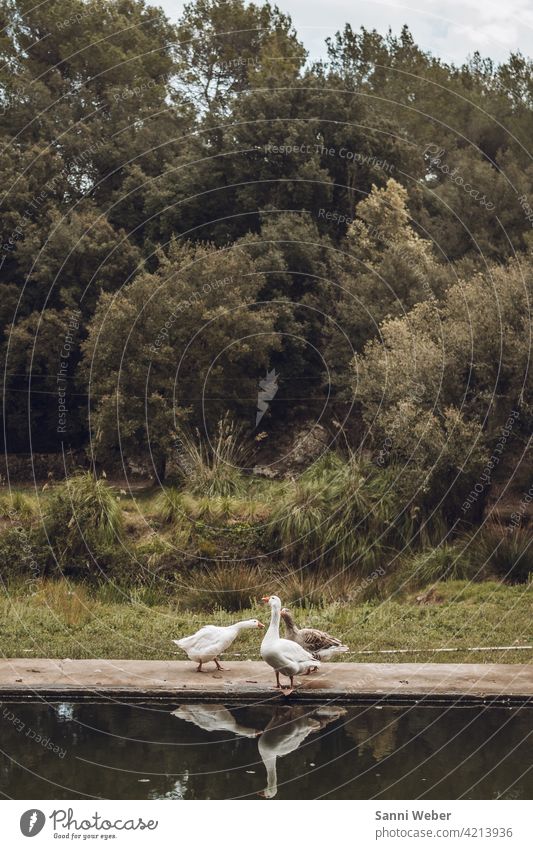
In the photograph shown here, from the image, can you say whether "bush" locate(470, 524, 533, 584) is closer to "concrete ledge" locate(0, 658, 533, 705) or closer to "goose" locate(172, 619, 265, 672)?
"concrete ledge" locate(0, 658, 533, 705)

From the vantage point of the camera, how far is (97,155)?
34969mm

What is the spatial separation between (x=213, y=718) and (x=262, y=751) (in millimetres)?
850

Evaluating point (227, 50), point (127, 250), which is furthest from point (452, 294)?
point (227, 50)

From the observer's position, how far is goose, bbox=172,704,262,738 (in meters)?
9.02

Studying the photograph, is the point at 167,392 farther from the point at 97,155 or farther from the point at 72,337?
the point at 97,155

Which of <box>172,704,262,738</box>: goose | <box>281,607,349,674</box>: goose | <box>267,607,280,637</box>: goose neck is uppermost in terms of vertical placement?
<box>267,607,280,637</box>: goose neck

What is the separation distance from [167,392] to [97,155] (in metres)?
12.7

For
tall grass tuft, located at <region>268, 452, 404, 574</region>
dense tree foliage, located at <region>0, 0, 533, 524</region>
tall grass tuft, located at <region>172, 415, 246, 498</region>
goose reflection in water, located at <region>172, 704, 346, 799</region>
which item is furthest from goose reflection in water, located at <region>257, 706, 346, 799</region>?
tall grass tuft, located at <region>172, 415, 246, 498</region>

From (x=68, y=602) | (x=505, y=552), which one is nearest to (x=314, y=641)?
(x=68, y=602)

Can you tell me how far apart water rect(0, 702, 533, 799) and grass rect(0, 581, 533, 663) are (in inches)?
75.4

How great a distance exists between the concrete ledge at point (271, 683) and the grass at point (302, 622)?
0.77m

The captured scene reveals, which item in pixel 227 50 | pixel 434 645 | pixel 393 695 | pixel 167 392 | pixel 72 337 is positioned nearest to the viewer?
pixel 393 695

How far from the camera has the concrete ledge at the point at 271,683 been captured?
9.59 meters

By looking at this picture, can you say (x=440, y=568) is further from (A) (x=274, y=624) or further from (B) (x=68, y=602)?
(A) (x=274, y=624)
